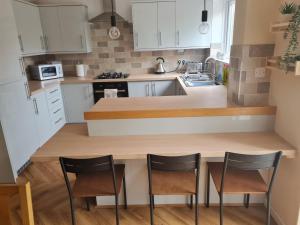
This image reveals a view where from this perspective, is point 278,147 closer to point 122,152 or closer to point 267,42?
point 267,42

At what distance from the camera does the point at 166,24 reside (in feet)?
13.4

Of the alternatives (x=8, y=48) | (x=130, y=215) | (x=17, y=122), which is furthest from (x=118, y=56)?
(x=130, y=215)

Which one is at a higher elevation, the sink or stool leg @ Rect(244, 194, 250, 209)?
the sink

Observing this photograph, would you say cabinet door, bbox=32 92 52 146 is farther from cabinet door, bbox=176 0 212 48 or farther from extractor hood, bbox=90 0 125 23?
cabinet door, bbox=176 0 212 48

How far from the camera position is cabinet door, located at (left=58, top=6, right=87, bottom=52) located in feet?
13.3

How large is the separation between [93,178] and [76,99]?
8.75 feet

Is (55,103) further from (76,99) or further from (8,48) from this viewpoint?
(8,48)

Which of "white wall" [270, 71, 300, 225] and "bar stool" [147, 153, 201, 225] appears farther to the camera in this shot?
"white wall" [270, 71, 300, 225]

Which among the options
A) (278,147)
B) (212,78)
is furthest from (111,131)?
(212,78)

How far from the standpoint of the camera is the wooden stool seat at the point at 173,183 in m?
1.73

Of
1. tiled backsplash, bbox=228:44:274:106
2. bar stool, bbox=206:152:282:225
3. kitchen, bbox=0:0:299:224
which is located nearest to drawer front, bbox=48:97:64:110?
kitchen, bbox=0:0:299:224

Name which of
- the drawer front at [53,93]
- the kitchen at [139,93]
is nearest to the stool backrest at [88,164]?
the kitchen at [139,93]

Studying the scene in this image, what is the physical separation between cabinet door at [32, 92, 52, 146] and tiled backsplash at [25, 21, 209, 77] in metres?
1.33

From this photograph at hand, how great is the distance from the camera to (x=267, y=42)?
1929mm
